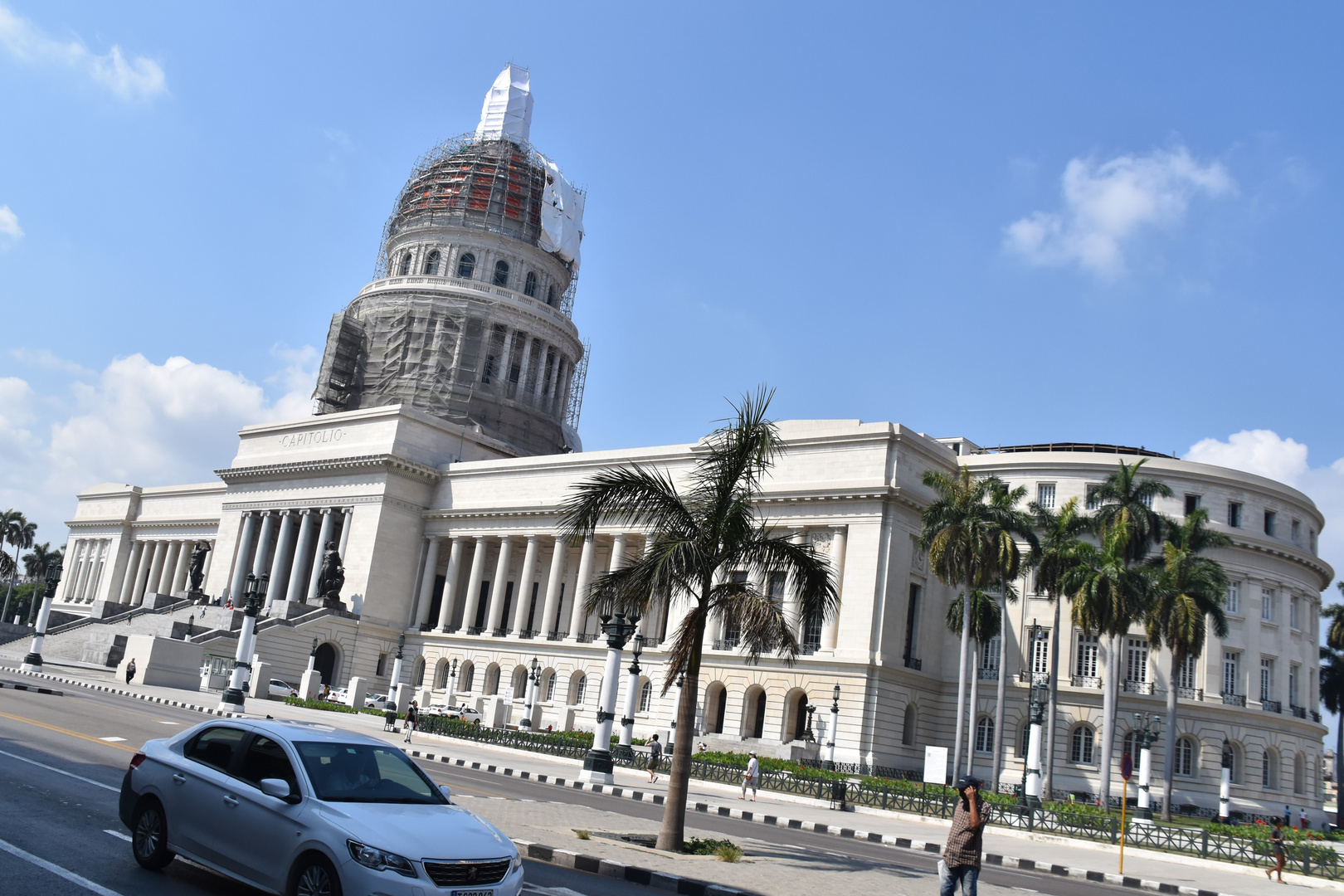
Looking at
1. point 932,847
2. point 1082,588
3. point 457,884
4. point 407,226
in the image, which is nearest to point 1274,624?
point 1082,588

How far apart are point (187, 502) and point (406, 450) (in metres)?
36.8

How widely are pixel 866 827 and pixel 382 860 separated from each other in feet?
Result: 73.9

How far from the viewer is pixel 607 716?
3238cm

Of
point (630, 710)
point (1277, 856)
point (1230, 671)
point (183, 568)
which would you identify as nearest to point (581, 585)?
point (630, 710)

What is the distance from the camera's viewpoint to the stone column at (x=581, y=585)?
2525 inches

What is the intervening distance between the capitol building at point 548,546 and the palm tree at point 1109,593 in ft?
10.5

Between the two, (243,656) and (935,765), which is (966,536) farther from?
(243,656)

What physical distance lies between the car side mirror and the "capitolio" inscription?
72.3m

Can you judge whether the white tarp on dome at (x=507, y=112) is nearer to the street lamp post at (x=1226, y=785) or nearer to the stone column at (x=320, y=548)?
the stone column at (x=320, y=548)

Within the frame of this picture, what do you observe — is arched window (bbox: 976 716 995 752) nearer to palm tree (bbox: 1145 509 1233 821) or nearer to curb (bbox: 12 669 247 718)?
palm tree (bbox: 1145 509 1233 821)

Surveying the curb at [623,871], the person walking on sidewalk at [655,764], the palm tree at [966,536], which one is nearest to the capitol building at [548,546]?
the palm tree at [966,536]

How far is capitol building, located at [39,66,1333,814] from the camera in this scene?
5453cm

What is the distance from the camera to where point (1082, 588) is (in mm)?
46844

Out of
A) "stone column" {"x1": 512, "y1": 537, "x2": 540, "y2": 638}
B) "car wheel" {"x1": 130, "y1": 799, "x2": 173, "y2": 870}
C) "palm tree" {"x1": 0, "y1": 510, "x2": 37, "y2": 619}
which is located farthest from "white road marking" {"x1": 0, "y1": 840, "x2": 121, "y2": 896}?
"palm tree" {"x1": 0, "y1": 510, "x2": 37, "y2": 619}
